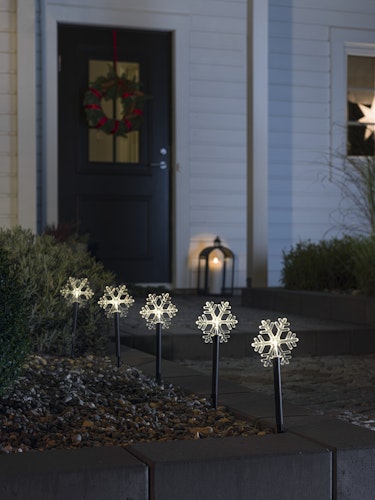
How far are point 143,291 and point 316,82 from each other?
266 cm

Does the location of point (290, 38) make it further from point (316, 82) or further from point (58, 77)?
point (58, 77)

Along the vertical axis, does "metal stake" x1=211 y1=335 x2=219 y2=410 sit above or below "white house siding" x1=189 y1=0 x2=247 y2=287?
below

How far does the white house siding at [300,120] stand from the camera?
8336mm

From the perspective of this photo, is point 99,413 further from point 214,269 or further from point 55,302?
point 214,269

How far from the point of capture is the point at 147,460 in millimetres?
2006

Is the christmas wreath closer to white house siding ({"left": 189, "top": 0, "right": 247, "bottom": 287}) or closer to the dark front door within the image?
the dark front door

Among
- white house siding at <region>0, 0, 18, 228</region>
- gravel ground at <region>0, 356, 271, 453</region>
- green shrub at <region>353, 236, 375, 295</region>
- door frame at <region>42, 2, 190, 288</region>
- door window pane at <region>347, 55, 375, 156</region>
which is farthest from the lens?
door window pane at <region>347, 55, 375, 156</region>

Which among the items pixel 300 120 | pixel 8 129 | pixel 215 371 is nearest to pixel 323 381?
pixel 215 371

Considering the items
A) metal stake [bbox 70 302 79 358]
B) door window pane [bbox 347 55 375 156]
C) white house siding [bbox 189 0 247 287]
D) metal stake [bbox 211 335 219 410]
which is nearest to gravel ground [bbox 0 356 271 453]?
metal stake [bbox 211 335 219 410]

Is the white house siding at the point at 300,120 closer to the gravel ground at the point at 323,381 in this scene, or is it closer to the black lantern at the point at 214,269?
the black lantern at the point at 214,269

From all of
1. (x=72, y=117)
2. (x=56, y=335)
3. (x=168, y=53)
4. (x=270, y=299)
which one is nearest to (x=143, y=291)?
(x=270, y=299)

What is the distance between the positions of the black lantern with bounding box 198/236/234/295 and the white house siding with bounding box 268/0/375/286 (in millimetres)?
485

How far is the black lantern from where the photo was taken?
26.0 ft

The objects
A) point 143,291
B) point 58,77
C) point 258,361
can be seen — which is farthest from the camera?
point 58,77
